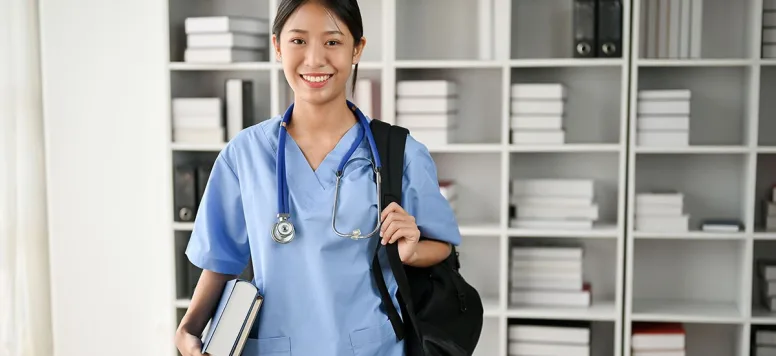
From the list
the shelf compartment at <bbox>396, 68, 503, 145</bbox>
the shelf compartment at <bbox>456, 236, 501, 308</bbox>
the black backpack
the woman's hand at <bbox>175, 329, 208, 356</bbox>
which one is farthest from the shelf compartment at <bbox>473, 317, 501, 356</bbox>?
the woman's hand at <bbox>175, 329, 208, 356</bbox>

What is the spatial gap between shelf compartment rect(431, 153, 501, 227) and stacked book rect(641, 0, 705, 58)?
2.39 feet

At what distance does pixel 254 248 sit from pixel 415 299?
275 millimetres

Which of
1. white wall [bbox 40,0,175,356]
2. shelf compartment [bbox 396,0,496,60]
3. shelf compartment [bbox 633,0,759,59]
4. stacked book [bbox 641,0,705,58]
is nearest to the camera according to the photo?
stacked book [bbox 641,0,705,58]

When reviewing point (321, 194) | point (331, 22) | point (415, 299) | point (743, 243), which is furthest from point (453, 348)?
point (743, 243)

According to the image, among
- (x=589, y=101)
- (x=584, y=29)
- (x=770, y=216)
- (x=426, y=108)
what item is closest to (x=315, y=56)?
(x=426, y=108)

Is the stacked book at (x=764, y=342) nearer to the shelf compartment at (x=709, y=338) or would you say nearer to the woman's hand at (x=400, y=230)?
the shelf compartment at (x=709, y=338)

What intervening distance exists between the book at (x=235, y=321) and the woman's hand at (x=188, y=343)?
20 millimetres

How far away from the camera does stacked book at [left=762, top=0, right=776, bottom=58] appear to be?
10.6 feet

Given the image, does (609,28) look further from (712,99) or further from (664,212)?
(664,212)

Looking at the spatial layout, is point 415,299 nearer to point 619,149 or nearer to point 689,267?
point 619,149

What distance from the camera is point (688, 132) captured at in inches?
129

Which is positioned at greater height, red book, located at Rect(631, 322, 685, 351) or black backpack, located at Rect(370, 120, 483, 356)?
black backpack, located at Rect(370, 120, 483, 356)

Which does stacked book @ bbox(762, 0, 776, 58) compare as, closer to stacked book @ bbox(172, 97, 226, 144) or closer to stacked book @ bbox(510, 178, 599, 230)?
stacked book @ bbox(510, 178, 599, 230)

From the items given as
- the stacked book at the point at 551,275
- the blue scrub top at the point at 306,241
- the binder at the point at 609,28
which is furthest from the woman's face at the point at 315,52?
the stacked book at the point at 551,275
